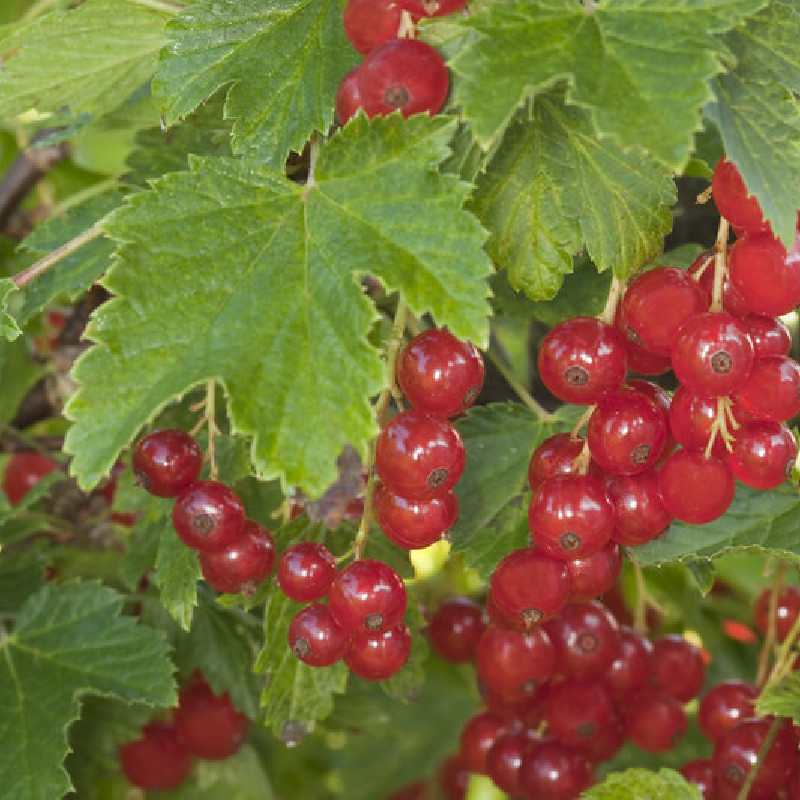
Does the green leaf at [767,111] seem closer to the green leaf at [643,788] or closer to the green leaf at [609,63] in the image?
the green leaf at [609,63]

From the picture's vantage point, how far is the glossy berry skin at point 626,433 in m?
0.90

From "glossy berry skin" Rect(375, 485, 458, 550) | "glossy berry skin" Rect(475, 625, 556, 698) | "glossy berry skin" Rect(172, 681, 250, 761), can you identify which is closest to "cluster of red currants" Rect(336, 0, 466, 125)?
"glossy berry skin" Rect(375, 485, 458, 550)

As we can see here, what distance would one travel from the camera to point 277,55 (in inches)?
38.8

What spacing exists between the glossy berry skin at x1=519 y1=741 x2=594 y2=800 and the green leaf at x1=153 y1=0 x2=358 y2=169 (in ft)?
2.49

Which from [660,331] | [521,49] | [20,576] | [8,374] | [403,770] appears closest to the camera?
[521,49]

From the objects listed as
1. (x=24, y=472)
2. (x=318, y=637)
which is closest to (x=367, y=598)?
(x=318, y=637)

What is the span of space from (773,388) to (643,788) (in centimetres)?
43

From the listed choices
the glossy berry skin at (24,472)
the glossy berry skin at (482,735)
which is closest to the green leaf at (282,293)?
the glossy berry skin at (482,735)

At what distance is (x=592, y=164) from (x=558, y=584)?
1.16ft

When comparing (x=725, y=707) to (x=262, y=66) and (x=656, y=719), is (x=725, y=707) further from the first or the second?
(x=262, y=66)

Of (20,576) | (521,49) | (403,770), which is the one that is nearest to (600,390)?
(521,49)

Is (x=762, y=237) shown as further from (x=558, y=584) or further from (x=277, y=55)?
(x=277, y=55)

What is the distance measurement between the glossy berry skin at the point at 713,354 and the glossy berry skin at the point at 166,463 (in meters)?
0.47

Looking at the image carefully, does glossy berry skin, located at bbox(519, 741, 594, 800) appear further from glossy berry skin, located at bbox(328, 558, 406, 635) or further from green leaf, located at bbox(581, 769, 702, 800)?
glossy berry skin, located at bbox(328, 558, 406, 635)
